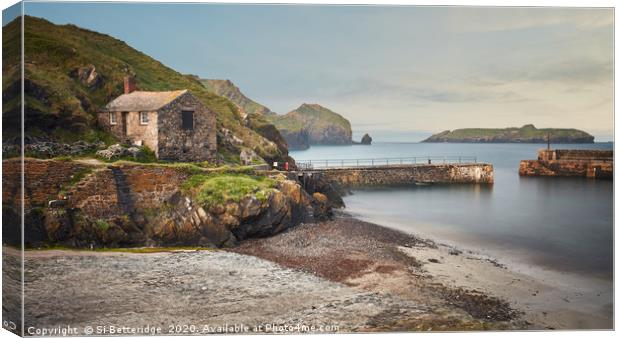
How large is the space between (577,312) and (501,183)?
15.9m

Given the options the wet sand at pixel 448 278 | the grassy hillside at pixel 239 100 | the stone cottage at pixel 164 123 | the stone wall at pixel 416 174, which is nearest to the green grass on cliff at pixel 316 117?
the grassy hillside at pixel 239 100

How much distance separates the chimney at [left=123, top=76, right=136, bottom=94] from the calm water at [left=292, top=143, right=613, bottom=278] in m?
9.30

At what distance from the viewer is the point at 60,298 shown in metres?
9.95

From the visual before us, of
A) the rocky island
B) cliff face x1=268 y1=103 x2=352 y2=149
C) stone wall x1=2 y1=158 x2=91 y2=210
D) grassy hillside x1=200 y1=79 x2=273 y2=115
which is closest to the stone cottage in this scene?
grassy hillside x1=200 y1=79 x2=273 y2=115

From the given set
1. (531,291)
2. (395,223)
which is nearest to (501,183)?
(395,223)

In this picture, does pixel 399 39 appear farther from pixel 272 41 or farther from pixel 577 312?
pixel 577 312

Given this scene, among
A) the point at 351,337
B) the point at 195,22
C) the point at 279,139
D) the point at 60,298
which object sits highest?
the point at 195,22

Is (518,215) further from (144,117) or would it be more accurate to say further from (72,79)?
(72,79)

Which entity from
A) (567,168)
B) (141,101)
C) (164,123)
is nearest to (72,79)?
(141,101)

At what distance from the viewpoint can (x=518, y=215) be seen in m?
16.0

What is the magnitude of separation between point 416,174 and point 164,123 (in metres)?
19.2

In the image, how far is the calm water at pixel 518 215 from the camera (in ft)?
40.1

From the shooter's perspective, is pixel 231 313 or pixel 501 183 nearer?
pixel 231 313

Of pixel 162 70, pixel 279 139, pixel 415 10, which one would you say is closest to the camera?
pixel 415 10
